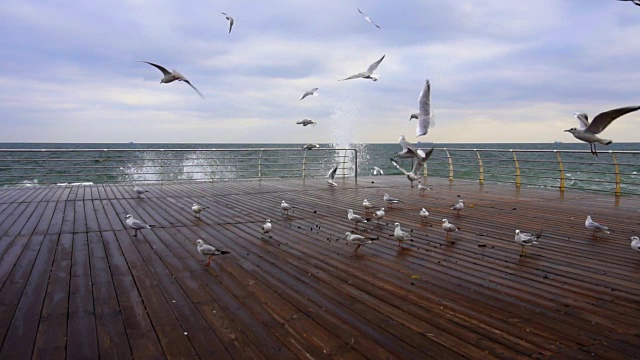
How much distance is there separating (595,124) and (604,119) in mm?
135

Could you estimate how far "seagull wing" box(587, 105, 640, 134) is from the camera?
505 cm

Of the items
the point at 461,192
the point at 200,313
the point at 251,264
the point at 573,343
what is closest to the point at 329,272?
the point at 251,264

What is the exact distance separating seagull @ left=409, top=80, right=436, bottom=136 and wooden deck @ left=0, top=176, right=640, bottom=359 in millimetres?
1481

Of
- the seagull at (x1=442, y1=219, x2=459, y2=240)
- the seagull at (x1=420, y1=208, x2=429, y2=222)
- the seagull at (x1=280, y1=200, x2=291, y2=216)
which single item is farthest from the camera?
the seagull at (x1=280, y1=200, x2=291, y2=216)

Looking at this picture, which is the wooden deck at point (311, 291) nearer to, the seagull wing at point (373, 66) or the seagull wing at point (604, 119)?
the seagull wing at point (604, 119)

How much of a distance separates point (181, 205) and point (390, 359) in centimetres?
686

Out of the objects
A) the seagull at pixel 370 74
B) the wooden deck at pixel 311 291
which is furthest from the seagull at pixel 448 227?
the seagull at pixel 370 74

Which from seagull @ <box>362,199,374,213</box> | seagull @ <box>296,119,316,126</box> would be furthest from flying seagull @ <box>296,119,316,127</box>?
seagull @ <box>362,199,374,213</box>

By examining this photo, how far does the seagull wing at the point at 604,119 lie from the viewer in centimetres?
505

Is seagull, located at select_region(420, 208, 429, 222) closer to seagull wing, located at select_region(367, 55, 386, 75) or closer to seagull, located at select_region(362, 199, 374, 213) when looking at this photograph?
seagull, located at select_region(362, 199, 374, 213)

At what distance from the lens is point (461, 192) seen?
11.0 meters

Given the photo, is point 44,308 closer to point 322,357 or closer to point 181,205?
point 322,357

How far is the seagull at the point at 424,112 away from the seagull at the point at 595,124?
197 centimetres

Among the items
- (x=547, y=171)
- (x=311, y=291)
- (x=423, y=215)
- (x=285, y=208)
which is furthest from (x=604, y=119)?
(x=547, y=171)
